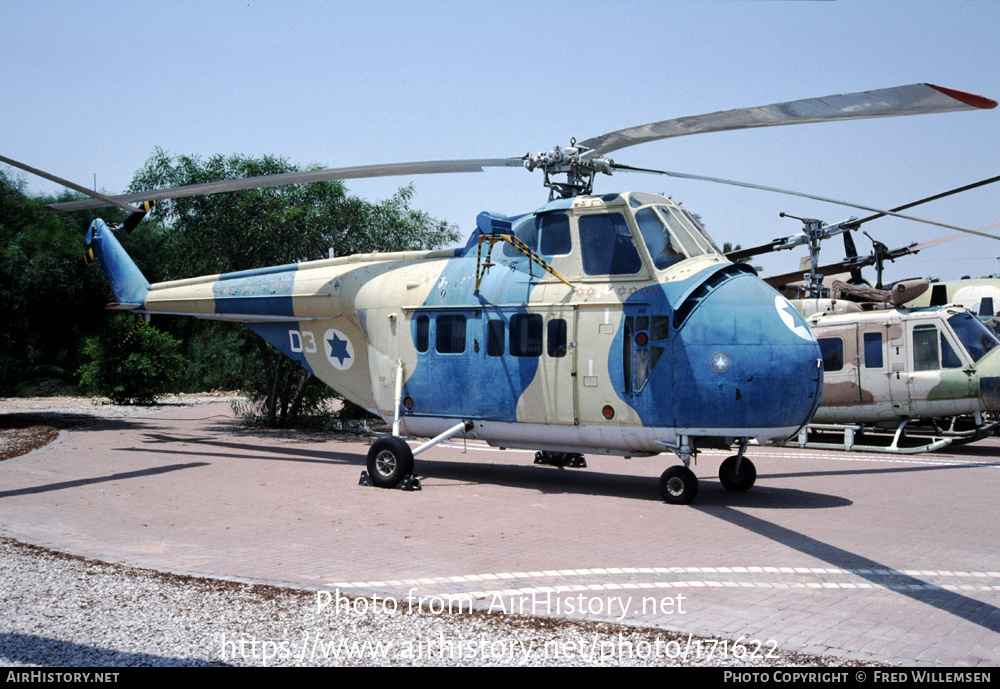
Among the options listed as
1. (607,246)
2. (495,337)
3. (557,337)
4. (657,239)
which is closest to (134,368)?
(495,337)

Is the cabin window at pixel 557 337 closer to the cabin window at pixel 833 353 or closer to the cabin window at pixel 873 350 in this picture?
the cabin window at pixel 833 353

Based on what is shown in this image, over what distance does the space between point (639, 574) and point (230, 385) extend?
70.5 ft

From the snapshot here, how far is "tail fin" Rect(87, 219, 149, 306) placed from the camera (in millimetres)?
14828

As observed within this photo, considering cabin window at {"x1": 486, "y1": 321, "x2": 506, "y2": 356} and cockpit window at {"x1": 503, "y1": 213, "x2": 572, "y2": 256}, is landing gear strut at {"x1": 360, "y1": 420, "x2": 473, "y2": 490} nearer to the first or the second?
cabin window at {"x1": 486, "y1": 321, "x2": 506, "y2": 356}

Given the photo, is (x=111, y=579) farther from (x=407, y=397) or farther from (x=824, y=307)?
(x=824, y=307)

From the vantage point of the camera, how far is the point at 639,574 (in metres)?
6.19

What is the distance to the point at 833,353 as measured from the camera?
15.8 m

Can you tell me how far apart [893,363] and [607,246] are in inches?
331

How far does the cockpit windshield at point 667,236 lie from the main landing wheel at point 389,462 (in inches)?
162

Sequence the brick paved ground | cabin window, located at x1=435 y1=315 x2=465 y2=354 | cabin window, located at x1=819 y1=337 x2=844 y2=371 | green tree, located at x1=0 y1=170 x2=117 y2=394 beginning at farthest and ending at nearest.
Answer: green tree, located at x1=0 y1=170 x2=117 y2=394 → cabin window, located at x1=819 y1=337 x2=844 y2=371 → cabin window, located at x1=435 y1=315 x2=465 y2=354 → the brick paved ground

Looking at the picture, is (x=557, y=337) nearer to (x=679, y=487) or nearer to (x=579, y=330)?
(x=579, y=330)

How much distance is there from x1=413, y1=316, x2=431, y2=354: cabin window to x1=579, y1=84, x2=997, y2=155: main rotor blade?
11.6 feet

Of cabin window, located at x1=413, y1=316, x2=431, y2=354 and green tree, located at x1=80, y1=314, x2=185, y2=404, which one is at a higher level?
cabin window, located at x1=413, y1=316, x2=431, y2=354

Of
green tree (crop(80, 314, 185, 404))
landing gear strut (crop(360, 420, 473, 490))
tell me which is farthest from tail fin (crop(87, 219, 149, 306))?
green tree (crop(80, 314, 185, 404))
